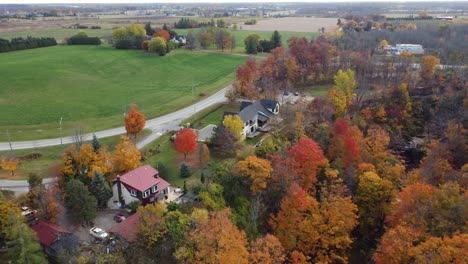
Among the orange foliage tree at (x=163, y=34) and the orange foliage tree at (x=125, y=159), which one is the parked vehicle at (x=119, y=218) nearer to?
the orange foliage tree at (x=125, y=159)

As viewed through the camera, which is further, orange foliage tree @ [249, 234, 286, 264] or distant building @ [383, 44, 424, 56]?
distant building @ [383, 44, 424, 56]

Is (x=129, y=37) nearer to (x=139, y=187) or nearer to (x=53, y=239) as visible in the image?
(x=139, y=187)

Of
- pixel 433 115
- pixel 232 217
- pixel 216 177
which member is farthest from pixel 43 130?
pixel 433 115

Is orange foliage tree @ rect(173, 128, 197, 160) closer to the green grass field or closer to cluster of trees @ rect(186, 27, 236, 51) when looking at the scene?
cluster of trees @ rect(186, 27, 236, 51)

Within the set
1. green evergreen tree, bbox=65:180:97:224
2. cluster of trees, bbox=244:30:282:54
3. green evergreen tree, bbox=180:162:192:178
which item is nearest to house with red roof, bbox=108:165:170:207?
green evergreen tree, bbox=180:162:192:178

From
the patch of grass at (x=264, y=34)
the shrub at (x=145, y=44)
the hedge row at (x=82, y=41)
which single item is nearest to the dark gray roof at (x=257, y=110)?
the shrub at (x=145, y=44)
